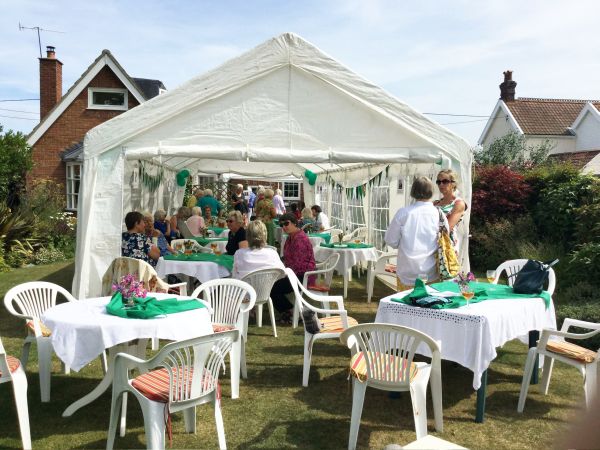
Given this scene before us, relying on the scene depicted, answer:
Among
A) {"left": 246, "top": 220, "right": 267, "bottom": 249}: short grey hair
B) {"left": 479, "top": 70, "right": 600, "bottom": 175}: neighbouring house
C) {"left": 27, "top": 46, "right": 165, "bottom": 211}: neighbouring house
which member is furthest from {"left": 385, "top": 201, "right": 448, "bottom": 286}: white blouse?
{"left": 479, "top": 70, "right": 600, "bottom": 175}: neighbouring house

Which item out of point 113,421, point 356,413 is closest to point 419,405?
point 356,413

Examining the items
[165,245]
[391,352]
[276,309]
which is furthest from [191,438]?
[165,245]

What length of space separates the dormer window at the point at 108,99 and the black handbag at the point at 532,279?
654 inches

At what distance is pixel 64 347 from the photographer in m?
3.67

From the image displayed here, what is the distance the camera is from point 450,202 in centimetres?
561

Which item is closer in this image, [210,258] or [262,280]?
[262,280]

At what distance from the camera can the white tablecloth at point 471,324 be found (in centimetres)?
389

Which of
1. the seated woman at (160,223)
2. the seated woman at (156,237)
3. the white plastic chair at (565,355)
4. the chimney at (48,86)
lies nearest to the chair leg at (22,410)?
the white plastic chair at (565,355)

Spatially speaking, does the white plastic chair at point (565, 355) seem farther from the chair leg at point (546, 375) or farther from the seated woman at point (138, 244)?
the seated woman at point (138, 244)

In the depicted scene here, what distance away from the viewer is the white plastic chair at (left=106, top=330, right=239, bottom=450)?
3.17m

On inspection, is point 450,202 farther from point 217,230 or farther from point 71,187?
point 71,187

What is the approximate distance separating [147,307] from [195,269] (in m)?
3.02

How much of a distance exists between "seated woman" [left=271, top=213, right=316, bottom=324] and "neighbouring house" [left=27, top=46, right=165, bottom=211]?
40.9 feet

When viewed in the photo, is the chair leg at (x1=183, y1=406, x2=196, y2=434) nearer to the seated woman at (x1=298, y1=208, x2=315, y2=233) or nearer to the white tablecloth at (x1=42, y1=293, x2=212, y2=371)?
the white tablecloth at (x1=42, y1=293, x2=212, y2=371)
